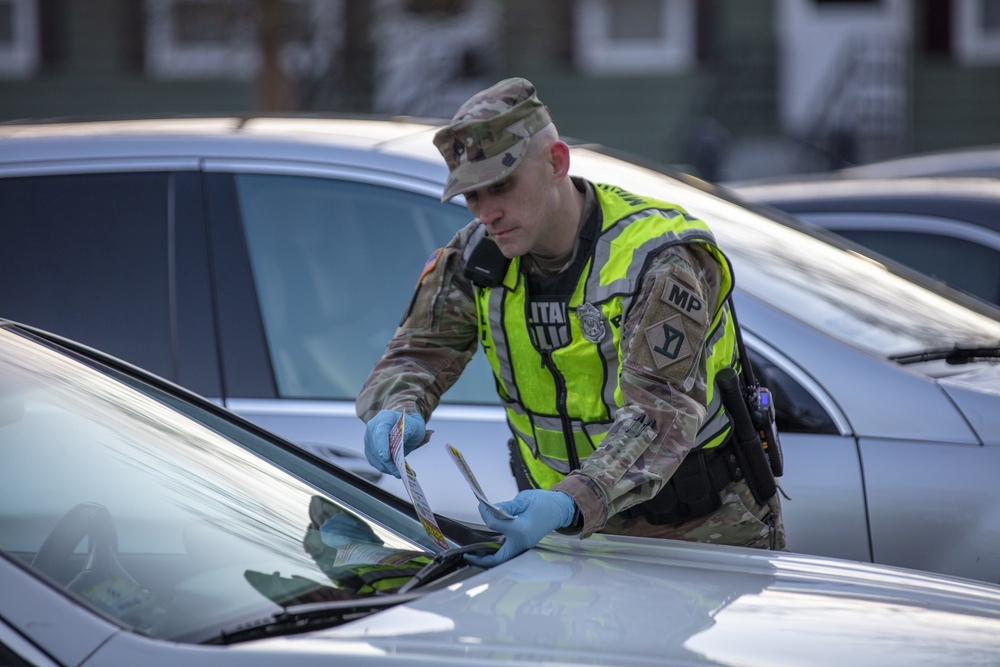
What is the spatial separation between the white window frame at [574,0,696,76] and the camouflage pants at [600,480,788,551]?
11.8 m

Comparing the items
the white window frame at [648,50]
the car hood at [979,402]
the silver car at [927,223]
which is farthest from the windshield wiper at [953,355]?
the white window frame at [648,50]

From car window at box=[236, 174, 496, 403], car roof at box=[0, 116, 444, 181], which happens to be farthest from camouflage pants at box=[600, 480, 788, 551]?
car roof at box=[0, 116, 444, 181]

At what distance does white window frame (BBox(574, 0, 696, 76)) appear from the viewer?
13805 mm

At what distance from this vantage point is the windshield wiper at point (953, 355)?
9.64ft

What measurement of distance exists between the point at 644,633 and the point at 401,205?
162 centimetres

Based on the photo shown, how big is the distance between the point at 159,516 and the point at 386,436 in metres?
0.59

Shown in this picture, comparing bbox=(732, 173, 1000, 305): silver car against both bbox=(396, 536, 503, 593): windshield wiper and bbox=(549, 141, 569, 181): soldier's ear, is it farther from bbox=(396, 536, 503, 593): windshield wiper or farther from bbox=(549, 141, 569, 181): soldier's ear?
bbox=(396, 536, 503, 593): windshield wiper

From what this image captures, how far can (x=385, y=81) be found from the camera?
45.3 ft

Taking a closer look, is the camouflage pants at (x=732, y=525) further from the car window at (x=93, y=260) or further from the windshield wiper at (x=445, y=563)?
the car window at (x=93, y=260)

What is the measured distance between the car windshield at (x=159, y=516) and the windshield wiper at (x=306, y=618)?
25 mm

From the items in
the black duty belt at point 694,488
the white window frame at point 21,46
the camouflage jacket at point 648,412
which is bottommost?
the black duty belt at point 694,488

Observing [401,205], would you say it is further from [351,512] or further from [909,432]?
[909,432]

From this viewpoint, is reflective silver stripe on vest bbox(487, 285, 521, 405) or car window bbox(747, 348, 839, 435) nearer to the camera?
reflective silver stripe on vest bbox(487, 285, 521, 405)

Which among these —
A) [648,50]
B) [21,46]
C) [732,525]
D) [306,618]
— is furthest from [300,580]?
[21,46]
